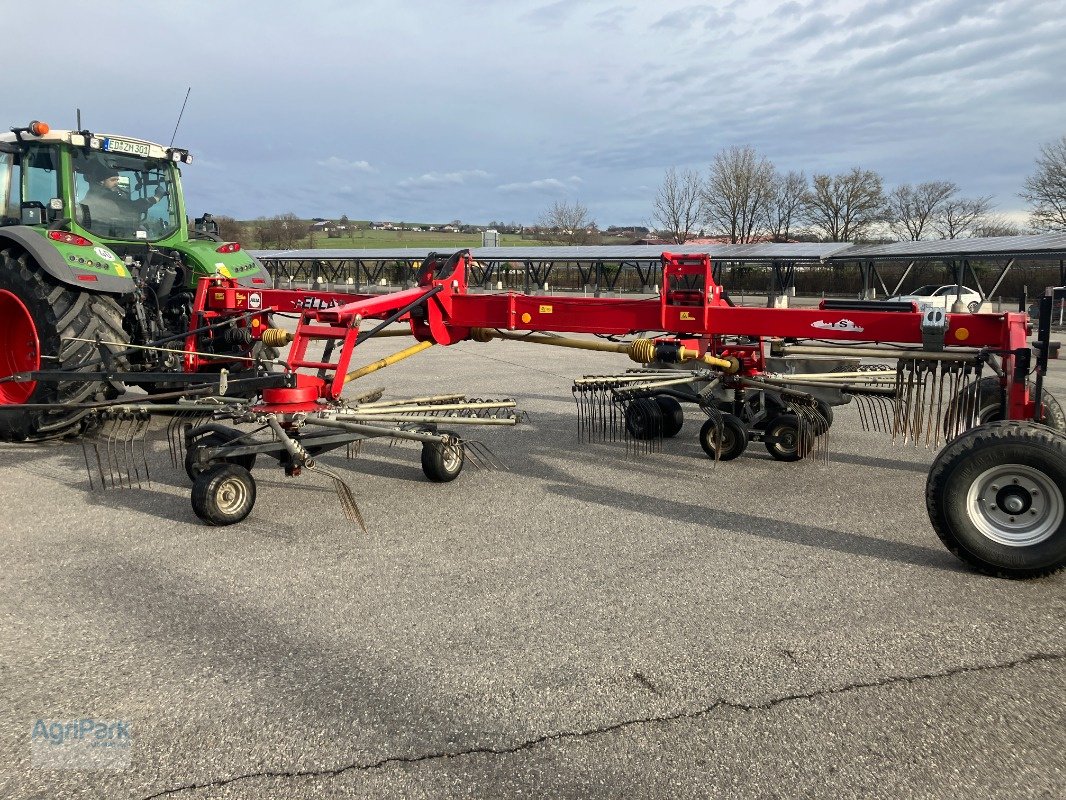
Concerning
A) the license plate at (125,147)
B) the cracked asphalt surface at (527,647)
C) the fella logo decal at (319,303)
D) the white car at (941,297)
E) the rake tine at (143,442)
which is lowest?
the cracked asphalt surface at (527,647)

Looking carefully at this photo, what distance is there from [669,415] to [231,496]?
3.77 m

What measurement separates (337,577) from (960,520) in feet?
9.48

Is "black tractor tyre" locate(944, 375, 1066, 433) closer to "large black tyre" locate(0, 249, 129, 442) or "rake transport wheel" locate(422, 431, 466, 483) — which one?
"rake transport wheel" locate(422, 431, 466, 483)

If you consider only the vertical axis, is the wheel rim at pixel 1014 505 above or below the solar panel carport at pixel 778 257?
below

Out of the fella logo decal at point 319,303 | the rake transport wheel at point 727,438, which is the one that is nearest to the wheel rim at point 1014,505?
the rake transport wheel at point 727,438

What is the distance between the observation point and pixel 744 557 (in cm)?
401

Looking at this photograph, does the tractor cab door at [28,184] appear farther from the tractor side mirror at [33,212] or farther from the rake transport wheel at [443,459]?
the rake transport wheel at [443,459]

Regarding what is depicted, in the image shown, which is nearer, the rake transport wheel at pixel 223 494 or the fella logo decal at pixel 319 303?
the rake transport wheel at pixel 223 494

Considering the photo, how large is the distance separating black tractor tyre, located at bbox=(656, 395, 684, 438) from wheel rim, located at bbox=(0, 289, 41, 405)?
5.15 m

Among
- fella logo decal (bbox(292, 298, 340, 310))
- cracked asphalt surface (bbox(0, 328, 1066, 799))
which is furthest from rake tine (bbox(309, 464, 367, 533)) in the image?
fella logo decal (bbox(292, 298, 340, 310))

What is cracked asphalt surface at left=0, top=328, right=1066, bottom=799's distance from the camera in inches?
91.7

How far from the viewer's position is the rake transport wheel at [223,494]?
431 centimetres

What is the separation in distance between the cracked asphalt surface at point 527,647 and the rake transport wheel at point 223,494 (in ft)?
0.31

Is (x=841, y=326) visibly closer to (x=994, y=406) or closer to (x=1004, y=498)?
(x=1004, y=498)
